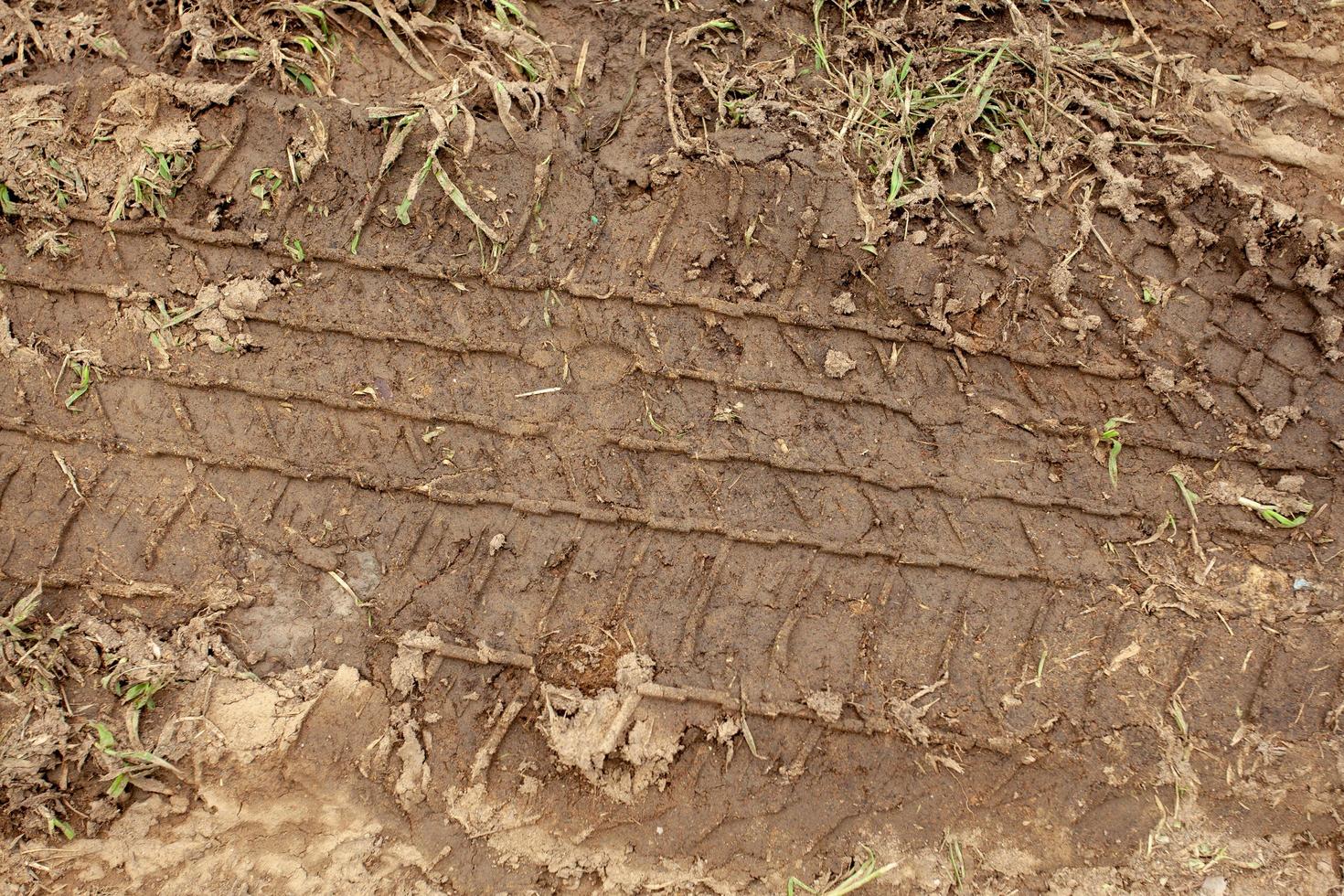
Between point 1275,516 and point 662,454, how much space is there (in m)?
1.84

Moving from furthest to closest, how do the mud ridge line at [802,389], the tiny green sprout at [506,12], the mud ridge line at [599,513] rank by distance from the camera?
the tiny green sprout at [506,12] < the mud ridge line at [802,389] < the mud ridge line at [599,513]

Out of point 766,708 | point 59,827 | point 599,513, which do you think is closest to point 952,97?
point 599,513

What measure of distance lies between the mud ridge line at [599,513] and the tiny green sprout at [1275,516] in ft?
1.99

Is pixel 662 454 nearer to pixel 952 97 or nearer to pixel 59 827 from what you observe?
pixel 952 97

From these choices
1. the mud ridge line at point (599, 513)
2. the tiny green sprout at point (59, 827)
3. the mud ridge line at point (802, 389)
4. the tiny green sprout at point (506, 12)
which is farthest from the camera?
the tiny green sprout at point (506, 12)

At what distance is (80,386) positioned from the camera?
2648mm

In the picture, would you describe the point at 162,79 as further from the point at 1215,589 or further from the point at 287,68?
the point at 1215,589

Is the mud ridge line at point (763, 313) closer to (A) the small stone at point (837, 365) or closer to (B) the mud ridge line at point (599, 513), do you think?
(A) the small stone at point (837, 365)

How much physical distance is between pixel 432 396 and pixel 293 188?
855mm

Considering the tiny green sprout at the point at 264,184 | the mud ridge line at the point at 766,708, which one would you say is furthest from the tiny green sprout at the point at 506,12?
the mud ridge line at the point at 766,708

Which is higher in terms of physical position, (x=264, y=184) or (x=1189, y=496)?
(x=264, y=184)

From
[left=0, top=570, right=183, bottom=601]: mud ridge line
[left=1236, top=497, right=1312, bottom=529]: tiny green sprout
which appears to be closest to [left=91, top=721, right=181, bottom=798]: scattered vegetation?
[left=0, top=570, right=183, bottom=601]: mud ridge line

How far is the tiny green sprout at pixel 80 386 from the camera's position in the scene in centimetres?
263

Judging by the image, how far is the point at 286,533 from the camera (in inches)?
100
